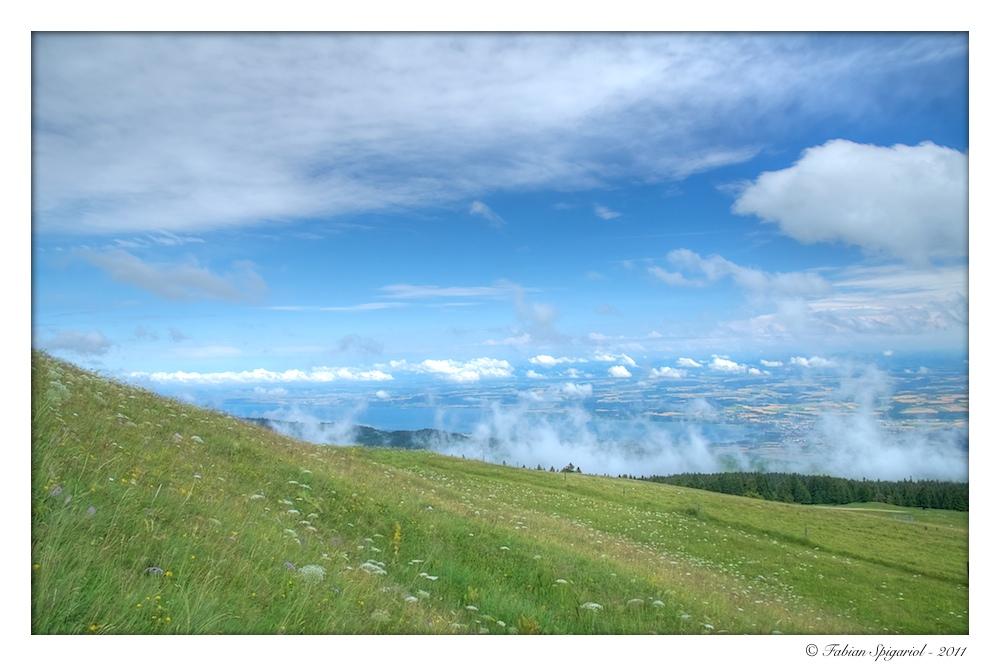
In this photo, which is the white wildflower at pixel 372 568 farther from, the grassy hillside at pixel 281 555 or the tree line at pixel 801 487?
the tree line at pixel 801 487

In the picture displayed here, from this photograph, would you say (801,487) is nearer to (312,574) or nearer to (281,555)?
(281,555)

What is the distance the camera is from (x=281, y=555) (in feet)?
25.7

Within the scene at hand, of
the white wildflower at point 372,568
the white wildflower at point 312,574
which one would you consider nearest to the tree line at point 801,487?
the white wildflower at point 372,568

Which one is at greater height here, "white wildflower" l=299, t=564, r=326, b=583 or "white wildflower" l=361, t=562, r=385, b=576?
"white wildflower" l=299, t=564, r=326, b=583

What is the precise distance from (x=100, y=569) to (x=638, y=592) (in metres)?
9.25

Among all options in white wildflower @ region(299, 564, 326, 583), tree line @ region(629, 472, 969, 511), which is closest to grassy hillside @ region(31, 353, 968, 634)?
white wildflower @ region(299, 564, 326, 583)

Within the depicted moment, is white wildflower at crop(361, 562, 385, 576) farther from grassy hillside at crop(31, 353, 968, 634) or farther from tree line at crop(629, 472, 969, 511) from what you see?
tree line at crop(629, 472, 969, 511)

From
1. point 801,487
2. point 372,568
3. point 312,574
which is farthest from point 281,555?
point 801,487

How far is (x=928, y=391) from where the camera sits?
39.0 feet

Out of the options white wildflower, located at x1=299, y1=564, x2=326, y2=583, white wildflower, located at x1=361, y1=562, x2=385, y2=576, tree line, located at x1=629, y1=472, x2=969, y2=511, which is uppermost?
white wildflower, located at x1=299, y1=564, x2=326, y2=583

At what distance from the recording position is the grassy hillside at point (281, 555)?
6.16 m

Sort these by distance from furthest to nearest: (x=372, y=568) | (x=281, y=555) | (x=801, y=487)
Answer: (x=801, y=487) < (x=372, y=568) < (x=281, y=555)

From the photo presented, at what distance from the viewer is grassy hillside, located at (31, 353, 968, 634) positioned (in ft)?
20.2
